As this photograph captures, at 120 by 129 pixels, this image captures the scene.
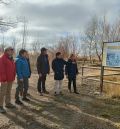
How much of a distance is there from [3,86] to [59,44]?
113 ft

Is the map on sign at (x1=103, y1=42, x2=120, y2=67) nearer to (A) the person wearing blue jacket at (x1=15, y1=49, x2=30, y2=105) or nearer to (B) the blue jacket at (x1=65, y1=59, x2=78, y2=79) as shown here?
(B) the blue jacket at (x1=65, y1=59, x2=78, y2=79)

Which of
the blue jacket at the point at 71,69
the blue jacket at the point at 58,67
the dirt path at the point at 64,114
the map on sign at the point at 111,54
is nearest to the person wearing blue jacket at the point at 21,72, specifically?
the dirt path at the point at 64,114

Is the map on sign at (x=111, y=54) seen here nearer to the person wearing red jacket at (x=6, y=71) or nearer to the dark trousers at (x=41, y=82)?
the dark trousers at (x=41, y=82)

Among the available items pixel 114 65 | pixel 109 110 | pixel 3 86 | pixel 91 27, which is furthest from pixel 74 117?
pixel 91 27

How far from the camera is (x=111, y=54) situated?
13.1m

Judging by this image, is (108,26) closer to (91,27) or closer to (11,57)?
(91,27)

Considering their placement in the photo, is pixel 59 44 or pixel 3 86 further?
pixel 59 44

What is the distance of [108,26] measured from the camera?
38.2m

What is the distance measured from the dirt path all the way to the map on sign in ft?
5.07

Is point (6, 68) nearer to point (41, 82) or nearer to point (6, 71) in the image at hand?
point (6, 71)

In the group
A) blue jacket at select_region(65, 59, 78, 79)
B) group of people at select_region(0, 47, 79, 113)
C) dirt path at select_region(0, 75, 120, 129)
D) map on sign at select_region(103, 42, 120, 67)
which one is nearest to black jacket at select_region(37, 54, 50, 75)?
group of people at select_region(0, 47, 79, 113)

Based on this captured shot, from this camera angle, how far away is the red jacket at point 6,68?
9641 mm

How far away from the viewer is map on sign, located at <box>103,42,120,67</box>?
12664mm

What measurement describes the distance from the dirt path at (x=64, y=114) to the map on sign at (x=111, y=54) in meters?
1.55
